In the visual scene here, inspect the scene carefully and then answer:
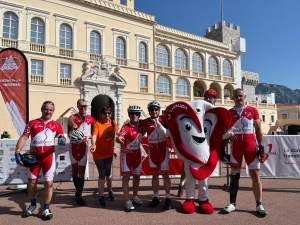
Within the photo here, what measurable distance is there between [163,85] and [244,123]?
83.4 feet

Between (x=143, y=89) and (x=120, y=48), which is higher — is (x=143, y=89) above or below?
below

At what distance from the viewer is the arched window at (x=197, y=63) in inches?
1309

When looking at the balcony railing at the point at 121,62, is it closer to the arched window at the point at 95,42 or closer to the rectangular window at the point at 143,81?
the arched window at the point at 95,42

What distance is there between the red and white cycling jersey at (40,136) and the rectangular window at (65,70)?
64.0 ft

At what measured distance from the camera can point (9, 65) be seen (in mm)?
7086

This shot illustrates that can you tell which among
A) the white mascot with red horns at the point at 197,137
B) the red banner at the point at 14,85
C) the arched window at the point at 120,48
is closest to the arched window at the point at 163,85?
the arched window at the point at 120,48

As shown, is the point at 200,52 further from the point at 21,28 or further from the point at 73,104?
the point at 21,28

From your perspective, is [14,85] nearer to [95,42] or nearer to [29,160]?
[29,160]

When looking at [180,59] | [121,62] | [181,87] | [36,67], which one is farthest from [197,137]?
[180,59]

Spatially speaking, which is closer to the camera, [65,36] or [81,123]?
[81,123]

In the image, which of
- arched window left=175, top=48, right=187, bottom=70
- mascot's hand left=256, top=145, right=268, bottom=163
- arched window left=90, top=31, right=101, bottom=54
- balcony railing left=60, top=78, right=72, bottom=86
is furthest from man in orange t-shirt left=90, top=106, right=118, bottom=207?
arched window left=175, top=48, right=187, bottom=70

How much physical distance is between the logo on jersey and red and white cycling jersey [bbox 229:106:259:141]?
5.49 metres

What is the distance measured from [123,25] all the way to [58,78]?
28.0 feet

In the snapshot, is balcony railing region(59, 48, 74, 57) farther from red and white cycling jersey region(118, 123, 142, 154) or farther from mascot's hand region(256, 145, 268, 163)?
mascot's hand region(256, 145, 268, 163)
